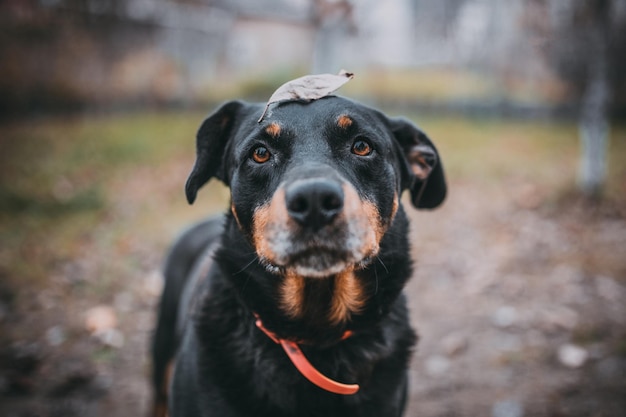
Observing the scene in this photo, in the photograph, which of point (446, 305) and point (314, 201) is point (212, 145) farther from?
point (446, 305)

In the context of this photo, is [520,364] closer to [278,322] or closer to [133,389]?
[278,322]

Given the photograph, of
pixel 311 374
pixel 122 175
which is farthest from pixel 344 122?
pixel 122 175

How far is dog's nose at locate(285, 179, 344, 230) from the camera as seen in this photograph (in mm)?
1705

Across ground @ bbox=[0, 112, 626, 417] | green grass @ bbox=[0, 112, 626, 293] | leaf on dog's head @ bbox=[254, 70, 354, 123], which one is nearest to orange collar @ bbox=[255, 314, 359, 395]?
leaf on dog's head @ bbox=[254, 70, 354, 123]

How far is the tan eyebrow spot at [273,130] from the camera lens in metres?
2.15

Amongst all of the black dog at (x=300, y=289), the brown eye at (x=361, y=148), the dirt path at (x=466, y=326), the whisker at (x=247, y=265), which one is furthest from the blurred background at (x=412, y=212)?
the brown eye at (x=361, y=148)

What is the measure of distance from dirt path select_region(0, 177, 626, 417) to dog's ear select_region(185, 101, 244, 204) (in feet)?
6.72

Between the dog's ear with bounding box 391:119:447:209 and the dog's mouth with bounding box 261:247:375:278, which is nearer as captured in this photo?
the dog's mouth with bounding box 261:247:375:278

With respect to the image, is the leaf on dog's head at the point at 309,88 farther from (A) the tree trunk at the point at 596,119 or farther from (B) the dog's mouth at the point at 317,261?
(A) the tree trunk at the point at 596,119

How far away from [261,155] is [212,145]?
499 mm

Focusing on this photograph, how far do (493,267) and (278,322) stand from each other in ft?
13.4

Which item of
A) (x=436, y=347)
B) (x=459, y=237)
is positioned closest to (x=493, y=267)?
(x=459, y=237)

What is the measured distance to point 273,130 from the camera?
7.06 ft

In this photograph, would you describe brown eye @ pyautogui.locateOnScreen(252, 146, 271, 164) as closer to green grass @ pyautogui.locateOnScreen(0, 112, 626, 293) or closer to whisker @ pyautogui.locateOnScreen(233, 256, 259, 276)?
whisker @ pyautogui.locateOnScreen(233, 256, 259, 276)
